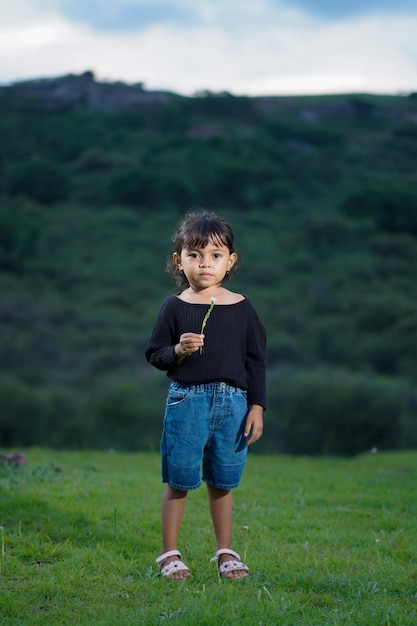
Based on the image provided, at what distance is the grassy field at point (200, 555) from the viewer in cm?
336

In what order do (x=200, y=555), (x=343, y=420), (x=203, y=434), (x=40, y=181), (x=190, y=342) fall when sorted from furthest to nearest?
(x=40, y=181), (x=343, y=420), (x=200, y=555), (x=203, y=434), (x=190, y=342)

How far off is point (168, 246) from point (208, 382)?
132ft

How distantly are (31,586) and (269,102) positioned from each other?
71.9 metres

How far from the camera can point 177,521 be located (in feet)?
12.7

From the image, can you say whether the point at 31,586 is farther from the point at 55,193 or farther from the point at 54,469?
the point at 55,193

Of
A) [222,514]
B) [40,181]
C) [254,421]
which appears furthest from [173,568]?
[40,181]

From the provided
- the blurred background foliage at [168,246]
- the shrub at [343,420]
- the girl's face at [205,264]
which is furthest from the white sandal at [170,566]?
the blurred background foliage at [168,246]

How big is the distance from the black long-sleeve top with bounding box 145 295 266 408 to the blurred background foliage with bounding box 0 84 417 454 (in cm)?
2076

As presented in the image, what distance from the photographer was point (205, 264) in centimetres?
383

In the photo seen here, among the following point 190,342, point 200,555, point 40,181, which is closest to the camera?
point 190,342

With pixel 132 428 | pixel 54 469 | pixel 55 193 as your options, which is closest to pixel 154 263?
pixel 55 193

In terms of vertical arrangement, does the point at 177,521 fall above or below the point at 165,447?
below

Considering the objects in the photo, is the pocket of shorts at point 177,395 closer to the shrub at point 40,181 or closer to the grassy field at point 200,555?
the grassy field at point 200,555

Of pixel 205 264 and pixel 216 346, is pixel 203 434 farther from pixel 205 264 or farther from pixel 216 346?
pixel 205 264
